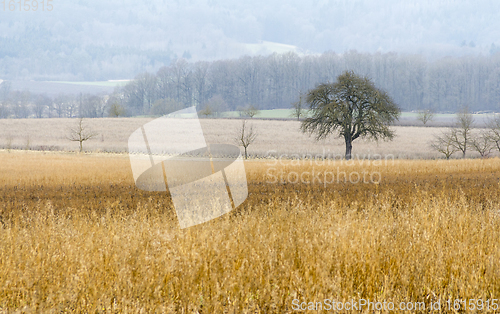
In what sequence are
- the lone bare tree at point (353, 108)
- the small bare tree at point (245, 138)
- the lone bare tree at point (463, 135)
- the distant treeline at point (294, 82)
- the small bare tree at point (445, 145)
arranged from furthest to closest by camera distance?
1. the distant treeline at point (294, 82)
2. the small bare tree at point (245, 138)
3. the lone bare tree at point (463, 135)
4. the small bare tree at point (445, 145)
5. the lone bare tree at point (353, 108)

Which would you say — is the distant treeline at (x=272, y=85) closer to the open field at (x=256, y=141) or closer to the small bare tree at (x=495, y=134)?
the open field at (x=256, y=141)

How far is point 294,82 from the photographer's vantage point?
12425cm

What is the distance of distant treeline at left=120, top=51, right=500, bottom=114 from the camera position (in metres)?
113

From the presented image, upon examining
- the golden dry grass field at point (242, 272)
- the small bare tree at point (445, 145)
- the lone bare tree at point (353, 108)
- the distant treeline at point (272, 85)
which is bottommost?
the small bare tree at point (445, 145)

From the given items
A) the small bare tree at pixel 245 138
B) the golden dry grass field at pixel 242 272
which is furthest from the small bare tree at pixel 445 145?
the golden dry grass field at pixel 242 272

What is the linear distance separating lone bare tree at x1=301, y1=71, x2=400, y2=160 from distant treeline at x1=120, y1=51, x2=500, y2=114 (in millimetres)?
77389

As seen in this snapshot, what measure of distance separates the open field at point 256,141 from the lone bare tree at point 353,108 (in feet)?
24.4

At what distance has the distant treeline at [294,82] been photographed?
11331cm

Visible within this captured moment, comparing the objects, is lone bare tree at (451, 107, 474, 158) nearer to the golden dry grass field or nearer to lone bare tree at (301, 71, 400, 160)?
lone bare tree at (301, 71, 400, 160)

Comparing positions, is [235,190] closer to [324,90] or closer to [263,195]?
[263,195]

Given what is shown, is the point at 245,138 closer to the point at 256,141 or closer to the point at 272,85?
the point at 256,141

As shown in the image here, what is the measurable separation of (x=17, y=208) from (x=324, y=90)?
3084cm

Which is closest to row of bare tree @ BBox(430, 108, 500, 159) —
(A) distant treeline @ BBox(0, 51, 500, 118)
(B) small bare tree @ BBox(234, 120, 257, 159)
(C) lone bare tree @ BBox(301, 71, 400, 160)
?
(C) lone bare tree @ BBox(301, 71, 400, 160)

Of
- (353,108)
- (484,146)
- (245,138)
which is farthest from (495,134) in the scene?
(245,138)
